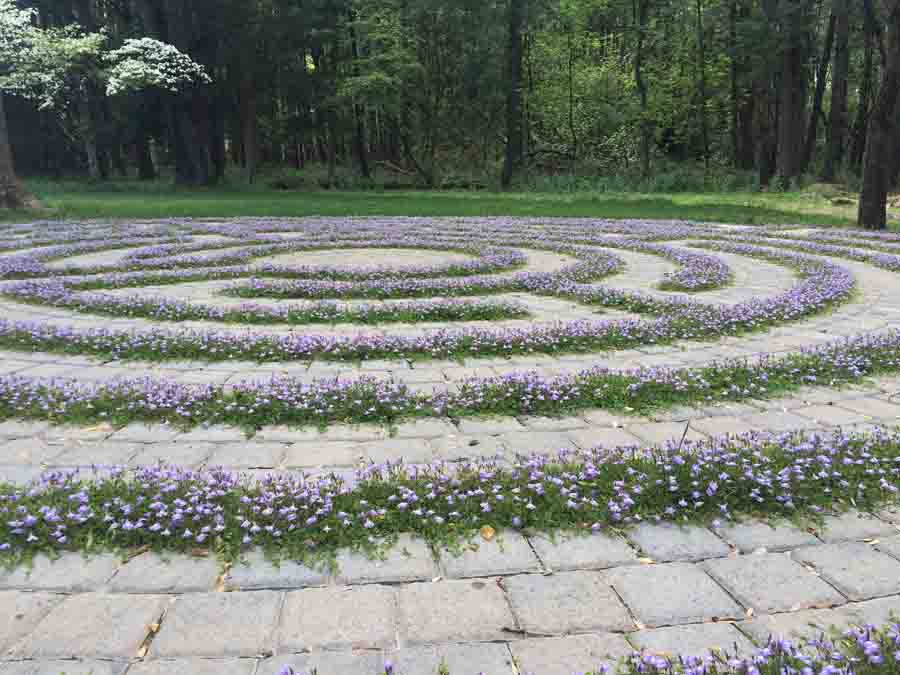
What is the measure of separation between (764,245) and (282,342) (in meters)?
9.77

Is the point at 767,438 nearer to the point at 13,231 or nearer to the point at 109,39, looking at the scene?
the point at 13,231

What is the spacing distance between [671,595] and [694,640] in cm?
25

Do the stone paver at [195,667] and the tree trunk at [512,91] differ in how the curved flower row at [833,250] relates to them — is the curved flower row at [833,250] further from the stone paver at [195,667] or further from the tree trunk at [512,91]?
the tree trunk at [512,91]

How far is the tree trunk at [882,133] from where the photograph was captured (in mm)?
13227

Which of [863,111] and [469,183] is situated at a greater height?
[863,111]

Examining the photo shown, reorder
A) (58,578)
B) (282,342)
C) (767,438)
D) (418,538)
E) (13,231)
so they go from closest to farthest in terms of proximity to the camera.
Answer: (58,578) → (418,538) → (767,438) → (282,342) → (13,231)

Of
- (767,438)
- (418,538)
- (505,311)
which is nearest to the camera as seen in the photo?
(418,538)

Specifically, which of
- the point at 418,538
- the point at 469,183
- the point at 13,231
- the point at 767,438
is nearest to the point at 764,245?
the point at 767,438

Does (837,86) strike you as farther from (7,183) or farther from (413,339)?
(7,183)

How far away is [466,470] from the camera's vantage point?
10.8ft

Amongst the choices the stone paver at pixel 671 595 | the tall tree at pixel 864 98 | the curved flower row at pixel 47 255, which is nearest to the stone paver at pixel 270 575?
the stone paver at pixel 671 595

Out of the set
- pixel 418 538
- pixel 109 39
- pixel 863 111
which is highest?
pixel 109 39

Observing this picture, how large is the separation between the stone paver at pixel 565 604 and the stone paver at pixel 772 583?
1.53 ft

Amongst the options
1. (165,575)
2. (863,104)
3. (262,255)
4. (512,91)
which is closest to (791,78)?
(863,104)
